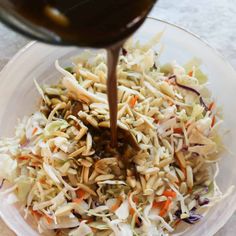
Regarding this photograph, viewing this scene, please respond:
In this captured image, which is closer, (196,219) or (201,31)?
(196,219)

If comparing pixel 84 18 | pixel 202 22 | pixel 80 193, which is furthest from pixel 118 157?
pixel 202 22

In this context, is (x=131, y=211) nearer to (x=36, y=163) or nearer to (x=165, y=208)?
(x=165, y=208)

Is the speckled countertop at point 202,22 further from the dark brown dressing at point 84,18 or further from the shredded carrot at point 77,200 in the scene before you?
the dark brown dressing at point 84,18

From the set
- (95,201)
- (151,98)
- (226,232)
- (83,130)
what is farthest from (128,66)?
(226,232)

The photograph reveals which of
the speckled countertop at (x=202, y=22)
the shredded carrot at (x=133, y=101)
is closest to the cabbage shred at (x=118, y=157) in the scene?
the shredded carrot at (x=133, y=101)

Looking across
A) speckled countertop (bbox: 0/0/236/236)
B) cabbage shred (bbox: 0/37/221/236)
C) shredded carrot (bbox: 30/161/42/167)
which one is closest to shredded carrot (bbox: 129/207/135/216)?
cabbage shred (bbox: 0/37/221/236)

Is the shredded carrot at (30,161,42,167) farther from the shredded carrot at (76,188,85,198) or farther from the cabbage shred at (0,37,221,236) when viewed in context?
the shredded carrot at (76,188,85,198)

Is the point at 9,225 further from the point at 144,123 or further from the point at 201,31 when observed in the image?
the point at 201,31
